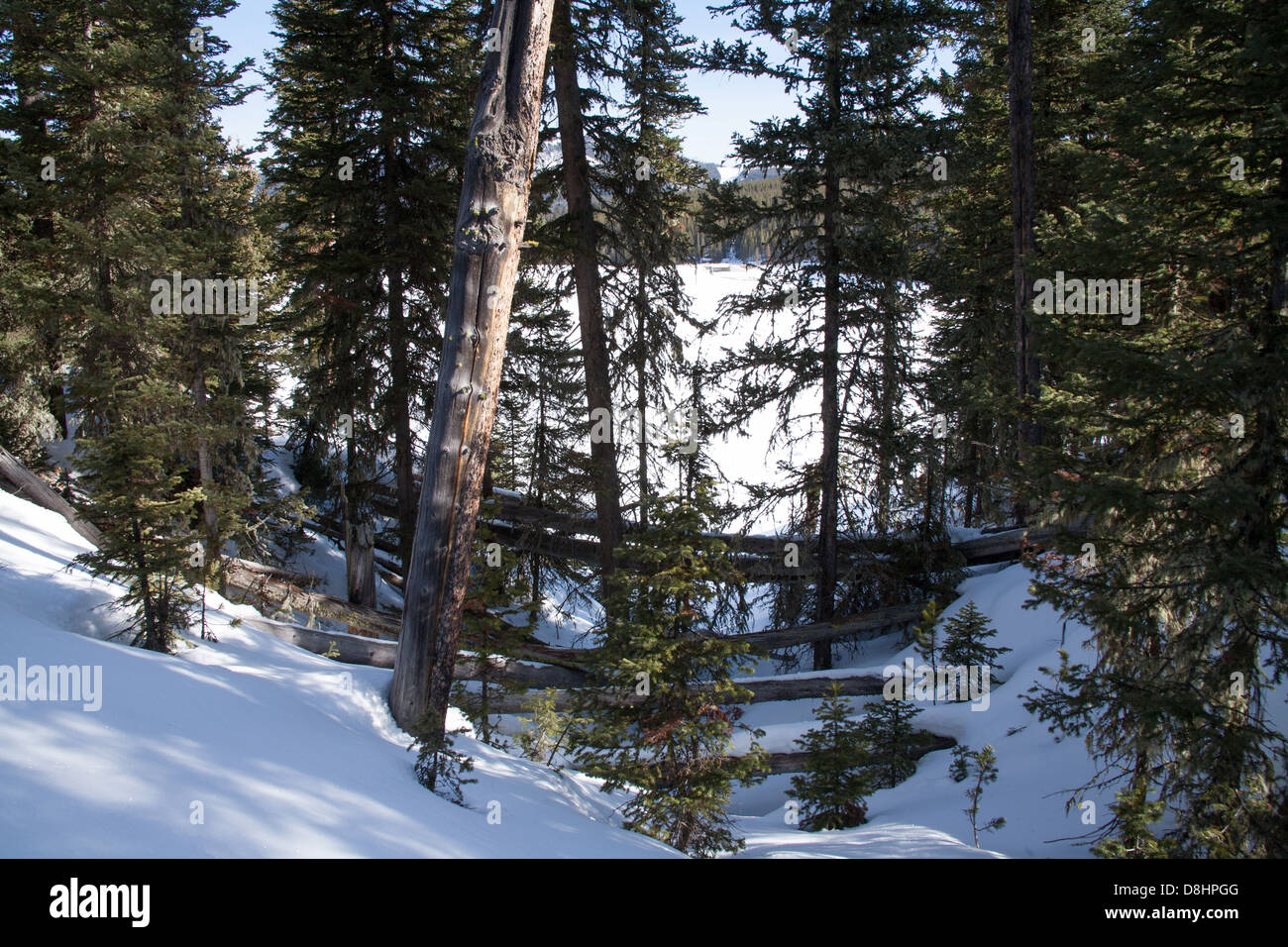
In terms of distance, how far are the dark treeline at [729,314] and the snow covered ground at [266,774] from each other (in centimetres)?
70

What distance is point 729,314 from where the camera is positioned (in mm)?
12789

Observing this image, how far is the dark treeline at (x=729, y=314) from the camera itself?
5414 millimetres

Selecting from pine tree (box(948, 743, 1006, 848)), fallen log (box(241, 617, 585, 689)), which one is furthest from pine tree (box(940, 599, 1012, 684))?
fallen log (box(241, 617, 585, 689))

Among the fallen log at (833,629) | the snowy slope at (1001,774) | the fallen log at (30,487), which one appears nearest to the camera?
the snowy slope at (1001,774)

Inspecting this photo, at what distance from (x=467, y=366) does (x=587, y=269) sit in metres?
6.29

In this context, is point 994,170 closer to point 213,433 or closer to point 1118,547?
point 1118,547

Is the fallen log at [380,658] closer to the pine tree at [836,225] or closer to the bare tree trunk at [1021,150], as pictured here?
the pine tree at [836,225]

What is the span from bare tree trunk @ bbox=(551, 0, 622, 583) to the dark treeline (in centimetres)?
6

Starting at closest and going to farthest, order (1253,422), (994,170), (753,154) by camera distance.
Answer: (1253,422) < (753,154) < (994,170)

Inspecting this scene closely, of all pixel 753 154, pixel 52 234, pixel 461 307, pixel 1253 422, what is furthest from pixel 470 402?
pixel 52 234

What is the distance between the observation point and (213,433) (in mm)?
9430

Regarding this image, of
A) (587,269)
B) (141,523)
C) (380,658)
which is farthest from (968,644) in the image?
(141,523)

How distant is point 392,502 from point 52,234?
29.6ft

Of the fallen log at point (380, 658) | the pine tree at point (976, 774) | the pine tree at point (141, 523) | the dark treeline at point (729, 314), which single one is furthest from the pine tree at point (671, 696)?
the pine tree at point (141, 523)
